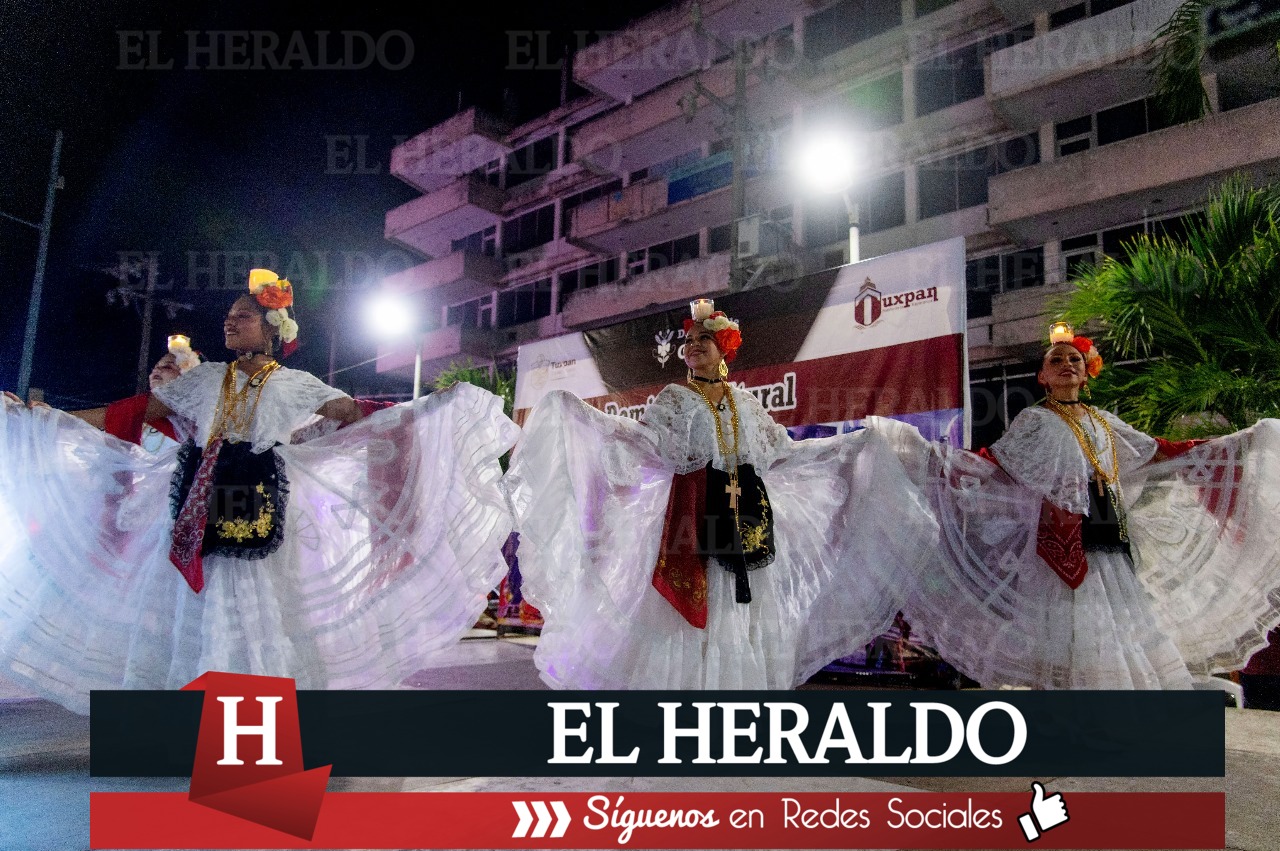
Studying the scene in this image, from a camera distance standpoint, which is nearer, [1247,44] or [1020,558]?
[1020,558]

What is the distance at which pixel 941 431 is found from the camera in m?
5.44

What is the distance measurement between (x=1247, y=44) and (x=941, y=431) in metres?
3.65

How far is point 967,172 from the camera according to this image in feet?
56.9

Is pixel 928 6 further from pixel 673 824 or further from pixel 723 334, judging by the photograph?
pixel 673 824

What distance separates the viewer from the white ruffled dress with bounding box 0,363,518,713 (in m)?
3.50

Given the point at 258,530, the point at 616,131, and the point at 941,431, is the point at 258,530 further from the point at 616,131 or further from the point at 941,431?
the point at 616,131

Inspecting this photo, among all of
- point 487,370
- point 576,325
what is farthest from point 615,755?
point 487,370

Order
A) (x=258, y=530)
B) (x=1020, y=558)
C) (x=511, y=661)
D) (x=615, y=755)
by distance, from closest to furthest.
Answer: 1. (x=615, y=755)
2. (x=258, y=530)
3. (x=1020, y=558)
4. (x=511, y=661)

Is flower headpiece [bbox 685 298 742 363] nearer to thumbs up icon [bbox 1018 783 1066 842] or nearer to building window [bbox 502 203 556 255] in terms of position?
thumbs up icon [bbox 1018 783 1066 842]

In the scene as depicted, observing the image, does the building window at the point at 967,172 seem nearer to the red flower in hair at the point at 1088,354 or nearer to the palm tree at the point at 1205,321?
the palm tree at the point at 1205,321

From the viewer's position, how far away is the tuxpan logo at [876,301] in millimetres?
5641

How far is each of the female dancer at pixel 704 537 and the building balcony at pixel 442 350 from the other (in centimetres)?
2269

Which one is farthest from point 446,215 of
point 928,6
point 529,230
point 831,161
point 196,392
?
point 196,392

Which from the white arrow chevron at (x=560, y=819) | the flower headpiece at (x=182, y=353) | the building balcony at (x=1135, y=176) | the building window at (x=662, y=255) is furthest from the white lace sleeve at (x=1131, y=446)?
the building window at (x=662, y=255)
